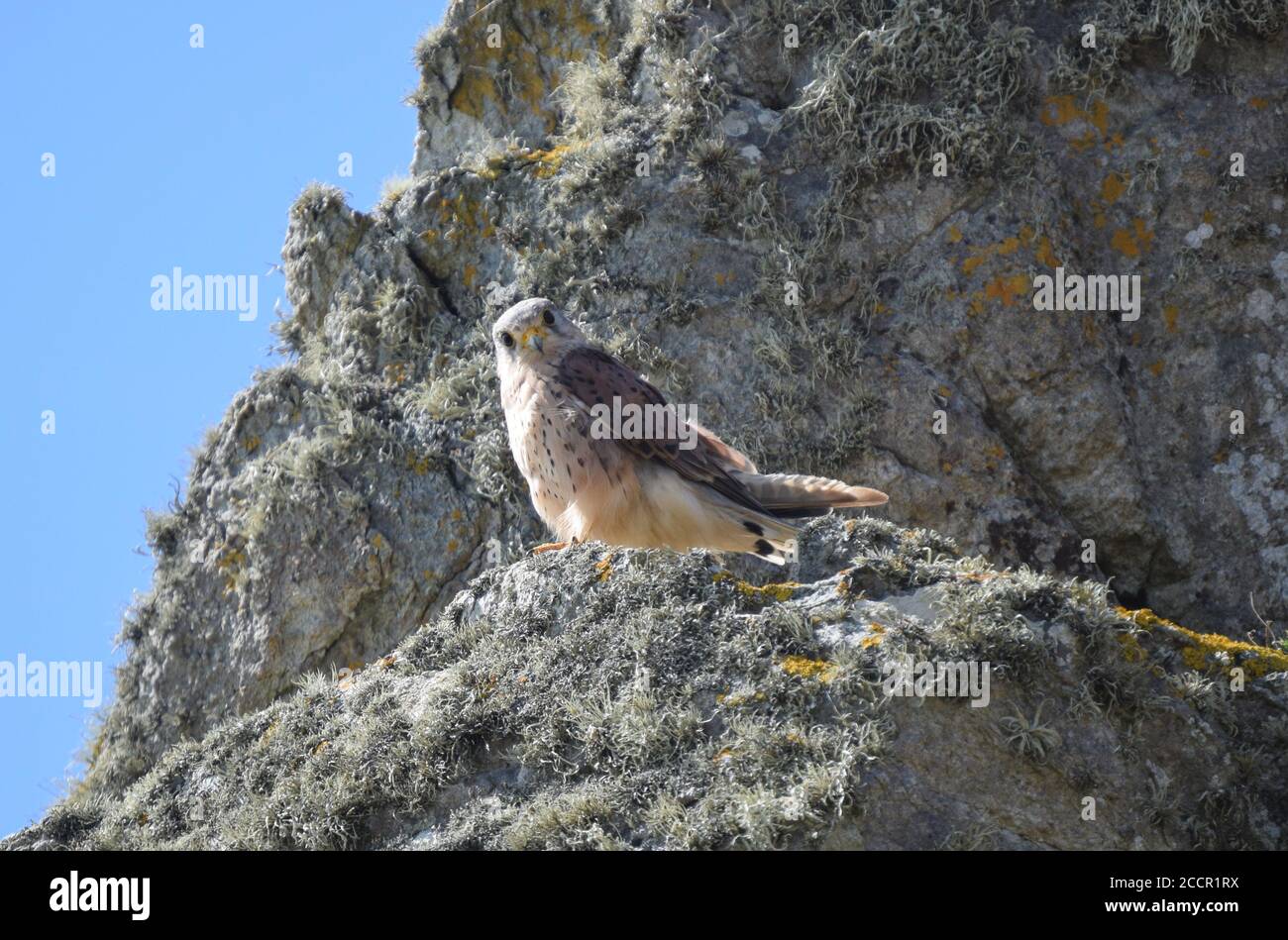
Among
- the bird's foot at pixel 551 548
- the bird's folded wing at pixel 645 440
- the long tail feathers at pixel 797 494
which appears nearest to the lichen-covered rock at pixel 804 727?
the bird's foot at pixel 551 548

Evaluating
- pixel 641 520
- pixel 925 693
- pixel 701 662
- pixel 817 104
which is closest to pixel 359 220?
pixel 817 104

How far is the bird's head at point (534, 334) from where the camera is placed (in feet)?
24.4

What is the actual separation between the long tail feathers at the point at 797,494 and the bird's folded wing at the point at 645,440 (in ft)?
0.25

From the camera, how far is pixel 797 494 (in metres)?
6.73

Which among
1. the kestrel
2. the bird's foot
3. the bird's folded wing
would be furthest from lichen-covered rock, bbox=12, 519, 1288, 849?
the bird's folded wing

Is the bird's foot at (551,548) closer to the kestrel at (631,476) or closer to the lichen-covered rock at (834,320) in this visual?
the kestrel at (631,476)

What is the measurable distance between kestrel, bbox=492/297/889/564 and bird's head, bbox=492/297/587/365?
0.12 m

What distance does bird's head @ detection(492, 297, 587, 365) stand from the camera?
745 cm

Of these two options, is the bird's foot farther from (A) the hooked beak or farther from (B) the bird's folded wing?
(A) the hooked beak

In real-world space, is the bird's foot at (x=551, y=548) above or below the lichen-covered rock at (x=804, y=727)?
above

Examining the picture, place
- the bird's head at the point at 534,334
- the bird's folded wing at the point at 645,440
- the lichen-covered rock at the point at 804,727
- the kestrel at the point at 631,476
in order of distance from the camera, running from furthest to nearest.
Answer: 1. the bird's head at the point at 534,334
2. the bird's folded wing at the point at 645,440
3. the kestrel at the point at 631,476
4. the lichen-covered rock at the point at 804,727

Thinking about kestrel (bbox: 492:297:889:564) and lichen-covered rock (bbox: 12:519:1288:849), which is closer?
lichen-covered rock (bbox: 12:519:1288:849)

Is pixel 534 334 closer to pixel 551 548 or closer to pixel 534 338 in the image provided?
pixel 534 338

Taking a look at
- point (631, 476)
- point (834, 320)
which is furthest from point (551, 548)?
point (834, 320)
